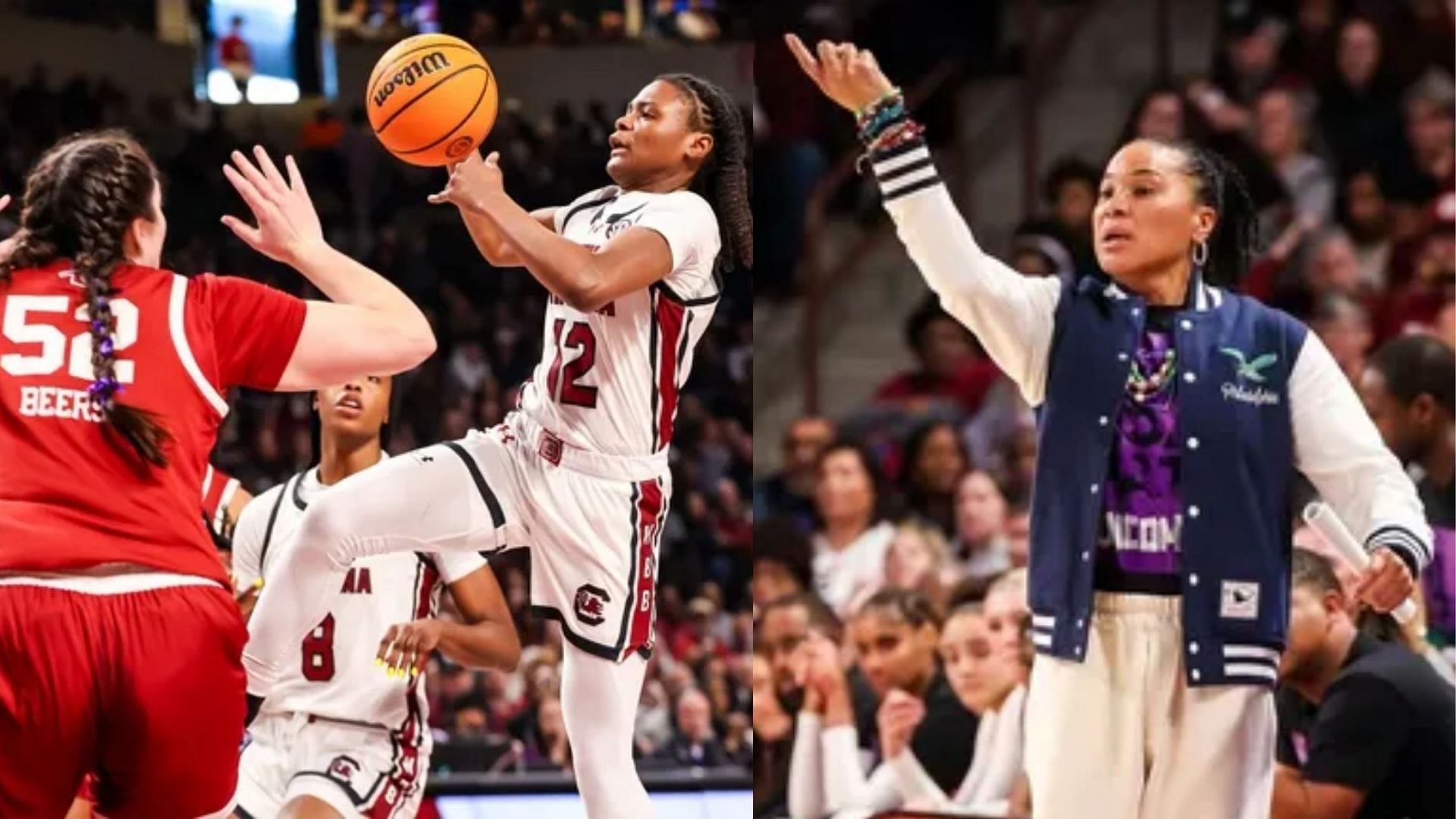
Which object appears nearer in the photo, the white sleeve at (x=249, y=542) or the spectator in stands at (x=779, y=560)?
the white sleeve at (x=249, y=542)

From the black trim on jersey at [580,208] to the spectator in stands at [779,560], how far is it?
370cm

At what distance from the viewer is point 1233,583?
448 centimetres

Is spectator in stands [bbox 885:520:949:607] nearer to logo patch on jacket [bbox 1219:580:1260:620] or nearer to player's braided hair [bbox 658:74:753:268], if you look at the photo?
player's braided hair [bbox 658:74:753:268]

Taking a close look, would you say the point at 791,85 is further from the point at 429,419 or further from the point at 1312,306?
the point at 429,419

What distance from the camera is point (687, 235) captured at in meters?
4.64

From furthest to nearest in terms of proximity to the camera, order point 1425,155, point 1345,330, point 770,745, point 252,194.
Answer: point 1425,155
point 1345,330
point 770,745
point 252,194

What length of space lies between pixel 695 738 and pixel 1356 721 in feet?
10.3

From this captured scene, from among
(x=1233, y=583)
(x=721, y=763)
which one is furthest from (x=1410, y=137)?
(x=1233, y=583)

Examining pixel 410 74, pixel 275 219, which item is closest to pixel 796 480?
pixel 410 74

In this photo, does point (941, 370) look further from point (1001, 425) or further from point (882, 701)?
point (882, 701)

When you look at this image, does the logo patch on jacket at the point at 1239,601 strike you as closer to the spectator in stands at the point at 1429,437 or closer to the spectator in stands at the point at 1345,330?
the spectator in stands at the point at 1429,437

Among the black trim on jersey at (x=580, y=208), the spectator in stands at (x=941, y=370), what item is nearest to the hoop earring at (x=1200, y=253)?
the black trim on jersey at (x=580, y=208)

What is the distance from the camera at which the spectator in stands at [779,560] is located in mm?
8586

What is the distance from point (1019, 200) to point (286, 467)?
510 cm
